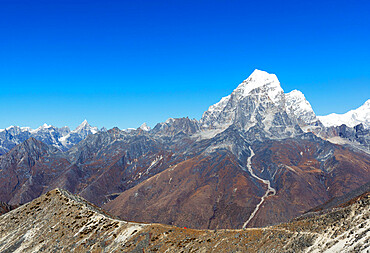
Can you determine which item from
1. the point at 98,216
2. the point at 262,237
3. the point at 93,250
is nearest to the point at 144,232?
the point at 93,250

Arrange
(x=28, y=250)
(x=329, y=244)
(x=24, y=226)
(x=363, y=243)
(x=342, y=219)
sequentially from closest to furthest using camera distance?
1. (x=363, y=243)
2. (x=329, y=244)
3. (x=342, y=219)
4. (x=28, y=250)
5. (x=24, y=226)

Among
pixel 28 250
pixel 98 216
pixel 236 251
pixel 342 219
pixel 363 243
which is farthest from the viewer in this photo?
pixel 98 216

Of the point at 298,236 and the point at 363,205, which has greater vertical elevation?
the point at 363,205

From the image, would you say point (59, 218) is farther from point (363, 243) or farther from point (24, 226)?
point (363, 243)

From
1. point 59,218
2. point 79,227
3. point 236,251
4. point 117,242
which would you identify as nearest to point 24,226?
point 59,218

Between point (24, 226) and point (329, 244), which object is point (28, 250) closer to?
point (24, 226)

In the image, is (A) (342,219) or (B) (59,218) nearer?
(A) (342,219)
